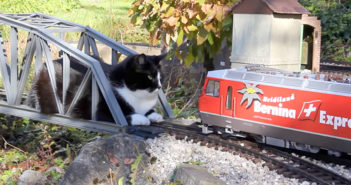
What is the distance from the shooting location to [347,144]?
5430 mm

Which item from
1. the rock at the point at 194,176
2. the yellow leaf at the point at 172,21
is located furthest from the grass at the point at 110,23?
the rock at the point at 194,176

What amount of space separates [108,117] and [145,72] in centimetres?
96

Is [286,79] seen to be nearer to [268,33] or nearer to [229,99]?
[229,99]

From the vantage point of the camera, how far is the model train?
18.0 ft

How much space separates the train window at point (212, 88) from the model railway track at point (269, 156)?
56 cm

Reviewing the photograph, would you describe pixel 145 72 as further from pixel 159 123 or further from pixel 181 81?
pixel 181 81

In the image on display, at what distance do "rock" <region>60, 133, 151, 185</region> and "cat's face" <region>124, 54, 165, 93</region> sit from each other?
89 centimetres

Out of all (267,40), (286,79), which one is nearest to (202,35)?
(267,40)

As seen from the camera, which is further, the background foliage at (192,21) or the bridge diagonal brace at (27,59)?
the background foliage at (192,21)

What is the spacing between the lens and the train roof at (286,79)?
217 inches

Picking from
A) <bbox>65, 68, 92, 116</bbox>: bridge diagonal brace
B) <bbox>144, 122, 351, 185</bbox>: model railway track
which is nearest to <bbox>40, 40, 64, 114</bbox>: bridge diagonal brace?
<bbox>65, 68, 92, 116</bbox>: bridge diagonal brace

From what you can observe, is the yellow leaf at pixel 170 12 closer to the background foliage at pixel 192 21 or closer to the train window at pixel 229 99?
the background foliage at pixel 192 21

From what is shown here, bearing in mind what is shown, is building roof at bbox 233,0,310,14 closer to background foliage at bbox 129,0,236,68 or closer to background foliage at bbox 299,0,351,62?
background foliage at bbox 129,0,236,68

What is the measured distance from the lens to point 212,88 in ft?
21.5
